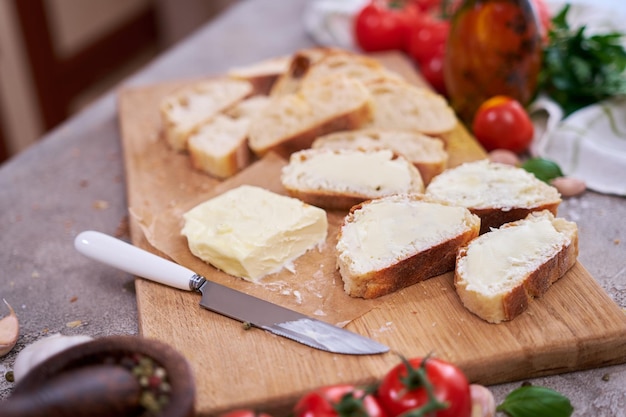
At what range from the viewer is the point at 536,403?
195cm

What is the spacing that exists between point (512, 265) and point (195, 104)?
2093 millimetres

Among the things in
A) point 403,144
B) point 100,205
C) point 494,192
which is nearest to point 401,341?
point 494,192

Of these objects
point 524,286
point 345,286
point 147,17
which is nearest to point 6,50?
point 147,17

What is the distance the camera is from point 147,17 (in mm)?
8180

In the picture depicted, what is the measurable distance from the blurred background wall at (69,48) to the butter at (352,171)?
4.35 metres

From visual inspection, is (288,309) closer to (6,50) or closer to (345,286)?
(345,286)

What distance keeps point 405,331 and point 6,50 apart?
215 inches

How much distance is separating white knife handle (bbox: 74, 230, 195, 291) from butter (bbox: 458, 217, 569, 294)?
0.98m

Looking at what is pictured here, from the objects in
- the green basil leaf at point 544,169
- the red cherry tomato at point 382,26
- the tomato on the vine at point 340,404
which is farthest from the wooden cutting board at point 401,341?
the red cherry tomato at point 382,26

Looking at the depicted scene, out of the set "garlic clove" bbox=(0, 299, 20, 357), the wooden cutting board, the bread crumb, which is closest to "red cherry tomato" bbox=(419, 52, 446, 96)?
the wooden cutting board

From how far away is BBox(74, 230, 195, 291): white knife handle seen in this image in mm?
2393

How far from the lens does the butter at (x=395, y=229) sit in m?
2.33

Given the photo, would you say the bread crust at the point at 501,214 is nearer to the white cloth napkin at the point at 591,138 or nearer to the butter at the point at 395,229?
the butter at the point at 395,229

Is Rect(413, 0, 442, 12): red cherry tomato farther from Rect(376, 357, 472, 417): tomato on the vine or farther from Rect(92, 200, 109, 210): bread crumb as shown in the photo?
Rect(376, 357, 472, 417): tomato on the vine
